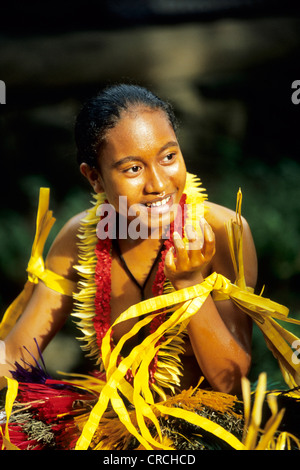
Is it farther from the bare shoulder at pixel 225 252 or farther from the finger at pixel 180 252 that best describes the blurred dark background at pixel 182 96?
the finger at pixel 180 252

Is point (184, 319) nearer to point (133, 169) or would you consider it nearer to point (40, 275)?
point (133, 169)

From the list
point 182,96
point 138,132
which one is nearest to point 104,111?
point 138,132

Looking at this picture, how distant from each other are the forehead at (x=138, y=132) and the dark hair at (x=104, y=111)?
2 centimetres

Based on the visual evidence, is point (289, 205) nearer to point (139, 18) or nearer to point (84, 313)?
point (139, 18)

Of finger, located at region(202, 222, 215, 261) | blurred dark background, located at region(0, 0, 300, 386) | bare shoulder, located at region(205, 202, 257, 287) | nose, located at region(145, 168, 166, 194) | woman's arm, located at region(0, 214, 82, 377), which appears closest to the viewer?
finger, located at region(202, 222, 215, 261)

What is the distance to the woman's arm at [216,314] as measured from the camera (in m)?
1.27

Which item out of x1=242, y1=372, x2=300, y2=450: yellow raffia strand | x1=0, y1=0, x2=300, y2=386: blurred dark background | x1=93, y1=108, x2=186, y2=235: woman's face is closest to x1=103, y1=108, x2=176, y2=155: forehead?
x1=93, y1=108, x2=186, y2=235: woman's face

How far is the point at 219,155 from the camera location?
2641 millimetres

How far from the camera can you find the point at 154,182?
1.40m

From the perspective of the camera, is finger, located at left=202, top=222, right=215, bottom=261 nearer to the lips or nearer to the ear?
the lips

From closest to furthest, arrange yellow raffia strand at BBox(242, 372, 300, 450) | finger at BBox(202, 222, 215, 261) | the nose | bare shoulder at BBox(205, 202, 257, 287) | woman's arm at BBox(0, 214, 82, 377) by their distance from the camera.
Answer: yellow raffia strand at BBox(242, 372, 300, 450), finger at BBox(202, 222, 215, 261), the nose, bare shoulder at BBox(205, 202, 257, 287), woman's arm at BBox(0, 214, 82, 377)

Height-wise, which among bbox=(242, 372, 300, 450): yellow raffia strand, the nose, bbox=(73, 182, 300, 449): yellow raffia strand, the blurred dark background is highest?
the blurred dark background

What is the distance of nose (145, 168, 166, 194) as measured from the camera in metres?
1.40

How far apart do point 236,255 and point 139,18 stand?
1.29 meters
